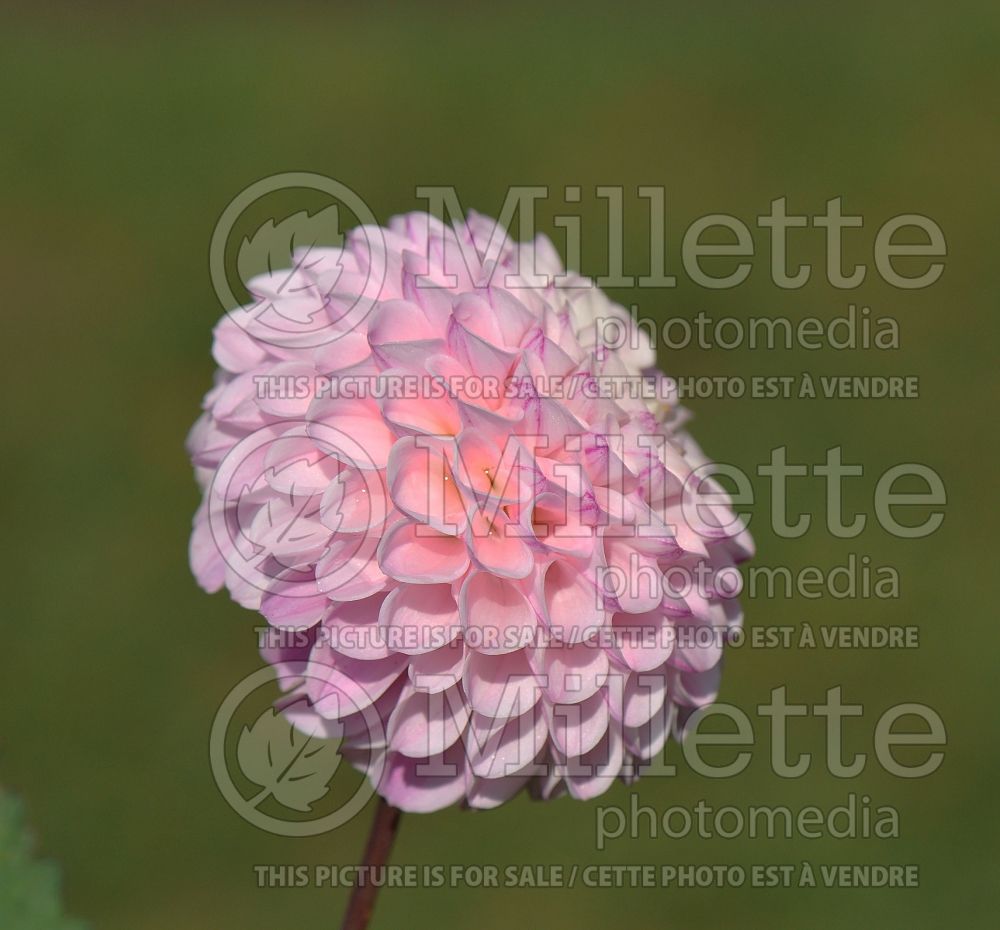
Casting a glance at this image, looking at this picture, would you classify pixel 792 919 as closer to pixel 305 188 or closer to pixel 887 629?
pixel 887 629

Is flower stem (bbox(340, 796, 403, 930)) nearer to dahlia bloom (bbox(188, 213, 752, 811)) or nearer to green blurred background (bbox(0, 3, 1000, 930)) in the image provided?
dahlia bloom (bbox(188, 213, 752, 811))

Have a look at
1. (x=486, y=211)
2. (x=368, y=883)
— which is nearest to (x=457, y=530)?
(x=368, y=883)

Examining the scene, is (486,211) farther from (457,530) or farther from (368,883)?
(368,883)

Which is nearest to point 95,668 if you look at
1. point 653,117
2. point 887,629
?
point 887,629

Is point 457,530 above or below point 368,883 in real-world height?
above

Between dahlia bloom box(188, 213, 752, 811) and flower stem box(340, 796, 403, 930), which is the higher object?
dahlia bloom box(188, 213, 752, 811)

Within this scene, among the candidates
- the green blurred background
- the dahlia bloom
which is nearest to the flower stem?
the dahlia bloom

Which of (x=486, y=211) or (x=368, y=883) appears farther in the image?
(x=486, y=211)
